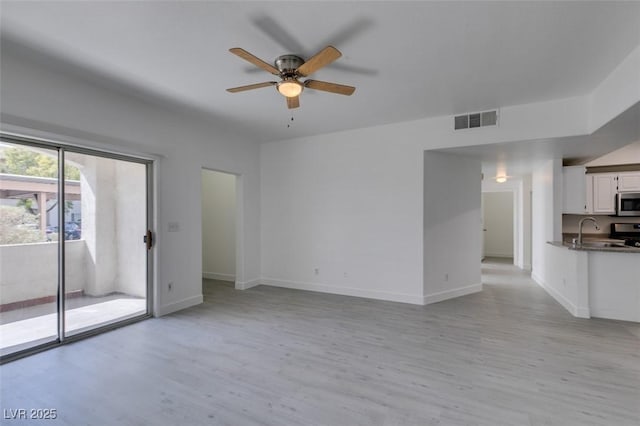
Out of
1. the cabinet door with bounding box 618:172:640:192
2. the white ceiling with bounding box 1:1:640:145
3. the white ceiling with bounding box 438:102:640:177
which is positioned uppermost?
the white ceiling with bounding box 1:1:640:145

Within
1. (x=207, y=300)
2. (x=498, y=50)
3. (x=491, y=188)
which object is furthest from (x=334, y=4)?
(x=491, y=188)

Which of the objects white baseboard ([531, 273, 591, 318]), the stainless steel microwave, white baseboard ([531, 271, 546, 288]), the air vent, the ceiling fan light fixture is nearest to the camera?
the ceiling fan light fixture

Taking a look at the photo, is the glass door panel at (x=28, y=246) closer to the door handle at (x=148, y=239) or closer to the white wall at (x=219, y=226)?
the door handle at (x=148, y=239)

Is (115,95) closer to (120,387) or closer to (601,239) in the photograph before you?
(120,387)

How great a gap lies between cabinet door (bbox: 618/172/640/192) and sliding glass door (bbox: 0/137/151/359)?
812cm

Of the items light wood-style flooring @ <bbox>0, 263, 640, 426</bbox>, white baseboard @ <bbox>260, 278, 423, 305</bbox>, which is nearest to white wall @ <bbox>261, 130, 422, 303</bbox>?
white baseboard @ <bbox>260, 278, 423, 305</bbox>

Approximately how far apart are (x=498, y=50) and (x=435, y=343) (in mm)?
2941

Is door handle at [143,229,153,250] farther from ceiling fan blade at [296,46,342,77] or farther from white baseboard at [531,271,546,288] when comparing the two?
white baseboard at [531,271,546,288]

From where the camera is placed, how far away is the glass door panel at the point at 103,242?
343cm

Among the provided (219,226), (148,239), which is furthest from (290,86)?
(219,226)

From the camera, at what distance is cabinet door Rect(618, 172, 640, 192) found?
18.6ft

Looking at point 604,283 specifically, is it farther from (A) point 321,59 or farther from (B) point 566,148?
(A) point 321,59

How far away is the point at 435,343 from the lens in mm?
3301

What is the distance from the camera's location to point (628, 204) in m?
5.63
